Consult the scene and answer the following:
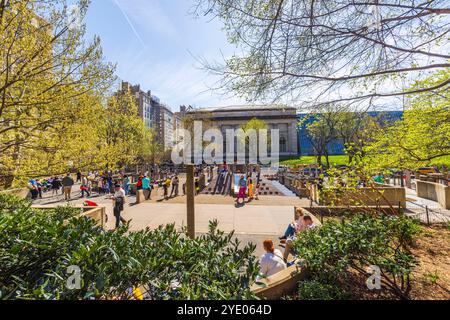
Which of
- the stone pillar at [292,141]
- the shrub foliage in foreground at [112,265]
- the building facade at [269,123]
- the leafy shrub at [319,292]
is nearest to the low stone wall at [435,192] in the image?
the leafy shrub at [319,292]

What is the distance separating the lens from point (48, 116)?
219 inches

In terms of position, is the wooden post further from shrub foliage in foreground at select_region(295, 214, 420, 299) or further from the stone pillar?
the stone pillar

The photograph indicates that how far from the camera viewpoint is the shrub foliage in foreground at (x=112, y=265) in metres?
2.23

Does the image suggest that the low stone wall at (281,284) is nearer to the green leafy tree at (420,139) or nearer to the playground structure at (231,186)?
the green leafy tree at (420,139)

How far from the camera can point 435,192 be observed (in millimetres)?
13414

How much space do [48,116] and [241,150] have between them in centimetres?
5691

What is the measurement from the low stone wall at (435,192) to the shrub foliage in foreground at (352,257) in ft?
37.2

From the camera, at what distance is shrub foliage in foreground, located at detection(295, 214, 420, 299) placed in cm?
316

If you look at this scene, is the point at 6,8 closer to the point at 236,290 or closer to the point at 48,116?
the point at 48,116

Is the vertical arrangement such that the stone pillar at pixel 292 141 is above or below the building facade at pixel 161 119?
below

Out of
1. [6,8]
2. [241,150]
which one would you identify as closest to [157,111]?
[241,150]

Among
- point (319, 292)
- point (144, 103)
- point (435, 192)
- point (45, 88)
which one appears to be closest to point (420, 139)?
point (319, 292)

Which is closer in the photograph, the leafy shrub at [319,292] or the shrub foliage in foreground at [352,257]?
the leafy shrub at [319,292]

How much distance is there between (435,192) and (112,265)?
18.2 m
